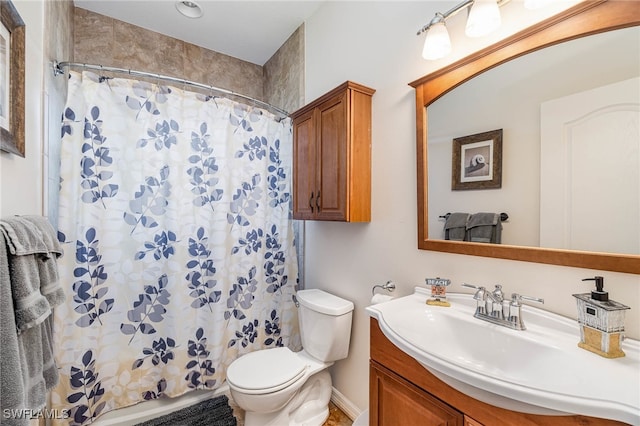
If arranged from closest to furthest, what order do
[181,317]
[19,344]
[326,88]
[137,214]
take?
[19,344] → [137,214] → [181,317] → [326,88]

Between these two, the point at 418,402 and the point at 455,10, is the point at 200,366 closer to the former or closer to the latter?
the point at 418,402

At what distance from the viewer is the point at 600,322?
28.3 inches

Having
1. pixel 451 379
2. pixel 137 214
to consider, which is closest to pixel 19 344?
pixel 137 214

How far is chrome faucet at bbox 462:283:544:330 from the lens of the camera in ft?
3.01

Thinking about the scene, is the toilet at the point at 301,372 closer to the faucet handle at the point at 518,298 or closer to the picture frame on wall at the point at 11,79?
the faucet handle at the point at 518,298

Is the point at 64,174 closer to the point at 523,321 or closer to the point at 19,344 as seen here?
the point at 19,344

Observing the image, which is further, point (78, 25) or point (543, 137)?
point (78, 25)

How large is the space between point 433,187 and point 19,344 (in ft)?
4.91

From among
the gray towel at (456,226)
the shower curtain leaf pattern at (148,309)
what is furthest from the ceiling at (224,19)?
the shower curtain leaf pattern at (148,309)

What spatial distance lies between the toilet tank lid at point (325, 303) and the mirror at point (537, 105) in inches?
24.5

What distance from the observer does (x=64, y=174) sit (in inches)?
55.8

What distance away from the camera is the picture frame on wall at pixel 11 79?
2.61ft

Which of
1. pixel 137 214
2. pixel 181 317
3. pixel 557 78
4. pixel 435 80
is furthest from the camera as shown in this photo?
pixel 181 317

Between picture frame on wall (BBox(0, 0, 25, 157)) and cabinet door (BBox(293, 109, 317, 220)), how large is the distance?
1253mm
